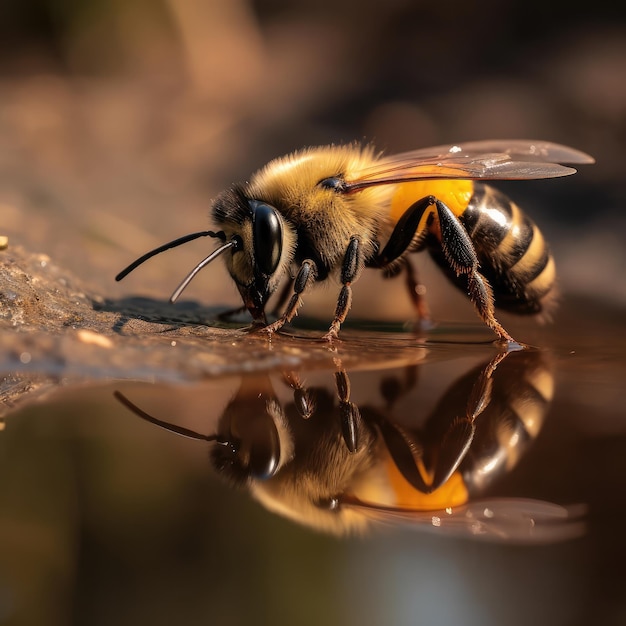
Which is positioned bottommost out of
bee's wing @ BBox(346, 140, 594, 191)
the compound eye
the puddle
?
the puddle

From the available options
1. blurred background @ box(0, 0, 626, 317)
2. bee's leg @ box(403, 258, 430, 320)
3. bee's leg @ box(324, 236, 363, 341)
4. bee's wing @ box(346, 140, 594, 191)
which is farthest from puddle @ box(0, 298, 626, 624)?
blurred background @ box(0, 0, 626, 317)

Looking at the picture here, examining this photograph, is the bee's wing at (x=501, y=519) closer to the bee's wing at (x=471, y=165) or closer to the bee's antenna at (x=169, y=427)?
the bee's antenna at (x=169, y=427)

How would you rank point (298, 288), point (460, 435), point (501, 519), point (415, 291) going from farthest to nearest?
1. point (415, 291)
2. point (298, 288)
3. point (460, 435)
4. point (501, 519)

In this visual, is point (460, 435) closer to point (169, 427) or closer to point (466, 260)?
point (169, 427)

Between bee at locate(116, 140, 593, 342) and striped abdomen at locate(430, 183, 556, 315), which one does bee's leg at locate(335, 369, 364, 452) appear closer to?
bee at locate(116, 140, 593, 342)

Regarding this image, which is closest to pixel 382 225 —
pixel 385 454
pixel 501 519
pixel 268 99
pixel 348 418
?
pixel 348 418

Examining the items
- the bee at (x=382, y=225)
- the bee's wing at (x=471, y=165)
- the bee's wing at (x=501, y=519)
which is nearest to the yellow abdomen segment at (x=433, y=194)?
the bee at (x=382, y=225)
